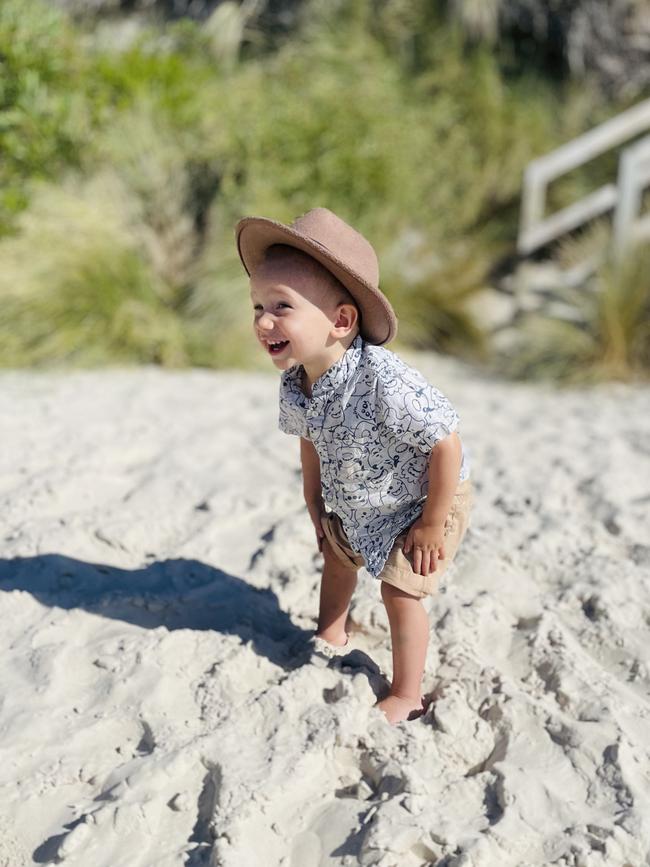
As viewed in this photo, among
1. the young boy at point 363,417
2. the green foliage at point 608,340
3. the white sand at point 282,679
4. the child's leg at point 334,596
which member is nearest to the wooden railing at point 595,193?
the green foliage at point 608,340

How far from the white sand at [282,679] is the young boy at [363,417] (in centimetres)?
24

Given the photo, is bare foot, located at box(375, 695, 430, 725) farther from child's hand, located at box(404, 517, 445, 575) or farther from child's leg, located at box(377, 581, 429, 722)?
child's hand, located at box(404, 517, 445, 575)

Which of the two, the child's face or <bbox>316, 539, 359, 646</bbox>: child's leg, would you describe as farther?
<bbox>316, 539, 359, 646</bbox>: child's leg

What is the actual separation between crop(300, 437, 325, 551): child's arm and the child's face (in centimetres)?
37

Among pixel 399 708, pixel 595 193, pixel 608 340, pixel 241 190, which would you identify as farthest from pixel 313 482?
pixel 595 193

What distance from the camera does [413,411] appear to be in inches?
78.2

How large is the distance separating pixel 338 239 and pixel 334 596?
0.97 meters

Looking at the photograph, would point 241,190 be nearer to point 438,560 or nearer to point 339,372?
point 339,372

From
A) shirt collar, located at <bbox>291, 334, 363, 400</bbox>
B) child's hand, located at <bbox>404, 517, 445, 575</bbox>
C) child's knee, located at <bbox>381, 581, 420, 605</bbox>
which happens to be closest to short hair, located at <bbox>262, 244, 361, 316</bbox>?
shirt collar, located at <bbox>291, 334, 363, 400</bbox>

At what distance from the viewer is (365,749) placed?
82.8 inches

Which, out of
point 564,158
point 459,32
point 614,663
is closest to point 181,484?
point 614,663

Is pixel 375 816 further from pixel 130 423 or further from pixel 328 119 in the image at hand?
pixel 328 119

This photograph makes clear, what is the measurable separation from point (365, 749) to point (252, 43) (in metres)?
8.34

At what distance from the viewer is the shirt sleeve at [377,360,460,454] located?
1.99m
